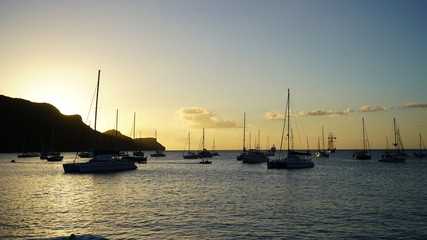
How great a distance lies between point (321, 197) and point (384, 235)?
53.5 ft

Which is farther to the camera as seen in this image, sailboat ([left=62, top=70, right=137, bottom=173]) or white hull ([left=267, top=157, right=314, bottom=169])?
white hull ([left=267, top=157, right=314, bottom=169])

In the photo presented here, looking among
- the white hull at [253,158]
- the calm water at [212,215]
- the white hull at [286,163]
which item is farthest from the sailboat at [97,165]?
the white hull at [253,158]

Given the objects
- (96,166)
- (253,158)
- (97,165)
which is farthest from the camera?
(253,158)

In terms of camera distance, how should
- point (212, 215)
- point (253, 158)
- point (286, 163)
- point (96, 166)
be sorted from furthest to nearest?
point (253, 158), point (286, 163), point (96, 166), point (212, 215)

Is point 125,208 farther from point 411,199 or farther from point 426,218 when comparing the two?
point 411,199

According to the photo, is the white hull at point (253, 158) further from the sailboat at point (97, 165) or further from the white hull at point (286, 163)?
the sailboat at point (97, 165)

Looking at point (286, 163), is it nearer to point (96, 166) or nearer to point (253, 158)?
point (253, 158)

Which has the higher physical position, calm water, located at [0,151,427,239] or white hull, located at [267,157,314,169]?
white hull, located at [267,157,314,169]

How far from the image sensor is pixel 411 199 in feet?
118

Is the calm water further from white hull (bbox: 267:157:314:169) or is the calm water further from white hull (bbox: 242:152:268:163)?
white hull (bbox: 242:152:268:163)

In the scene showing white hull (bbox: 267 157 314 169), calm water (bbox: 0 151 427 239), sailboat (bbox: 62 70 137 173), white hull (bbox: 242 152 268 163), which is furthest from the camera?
white hull (bbox: 242 152 268 163)

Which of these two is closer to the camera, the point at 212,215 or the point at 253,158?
the point at 212,215

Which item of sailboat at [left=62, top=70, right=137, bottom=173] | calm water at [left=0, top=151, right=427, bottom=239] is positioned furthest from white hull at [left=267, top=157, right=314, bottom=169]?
calm water at [left=0, top=151, right=427, bottom=239]

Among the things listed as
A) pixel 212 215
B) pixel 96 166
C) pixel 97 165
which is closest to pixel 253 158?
pixel 97 165
